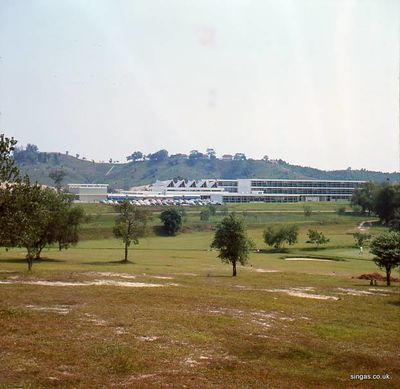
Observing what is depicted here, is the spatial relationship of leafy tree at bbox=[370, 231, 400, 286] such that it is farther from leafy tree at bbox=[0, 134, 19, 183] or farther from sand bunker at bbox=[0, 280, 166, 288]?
leafy tree at bbox=[0, 134, 19, 183]

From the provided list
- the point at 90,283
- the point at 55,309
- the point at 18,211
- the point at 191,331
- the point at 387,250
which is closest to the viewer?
the point at 191,331

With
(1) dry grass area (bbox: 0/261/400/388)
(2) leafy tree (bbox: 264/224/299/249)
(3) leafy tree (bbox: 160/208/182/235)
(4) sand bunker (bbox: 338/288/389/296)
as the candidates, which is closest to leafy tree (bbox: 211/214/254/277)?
(4) sand bunker (bbox: 338/288/389/296)

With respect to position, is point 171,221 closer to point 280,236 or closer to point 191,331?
point 280,236

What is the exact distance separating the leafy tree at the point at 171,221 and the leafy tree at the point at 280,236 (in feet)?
115

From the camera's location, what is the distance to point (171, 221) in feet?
458

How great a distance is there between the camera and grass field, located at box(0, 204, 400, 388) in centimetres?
2003

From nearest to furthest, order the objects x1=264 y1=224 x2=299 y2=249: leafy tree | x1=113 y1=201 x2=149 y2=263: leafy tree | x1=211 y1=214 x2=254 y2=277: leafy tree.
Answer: x1=211 y1=214 x2=254 y2=277: leafy tree, x1=113 y1=201 x2=149 y2=263: leafy tree, x1=264 y1=224 x2=299 y2=249: leafy tree

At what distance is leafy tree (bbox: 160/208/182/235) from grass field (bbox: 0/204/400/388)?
8117cm

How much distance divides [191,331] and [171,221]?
11220 cm

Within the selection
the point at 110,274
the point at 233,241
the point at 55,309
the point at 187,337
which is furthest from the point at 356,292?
the point at 55,309

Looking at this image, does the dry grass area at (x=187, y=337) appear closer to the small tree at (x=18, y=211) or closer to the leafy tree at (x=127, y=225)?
the small tree at (x=18, y=211)

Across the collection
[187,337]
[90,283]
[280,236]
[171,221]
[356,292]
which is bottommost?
[356,292]

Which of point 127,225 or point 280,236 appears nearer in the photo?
point 127,225

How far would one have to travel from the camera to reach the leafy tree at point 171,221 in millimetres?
139500
